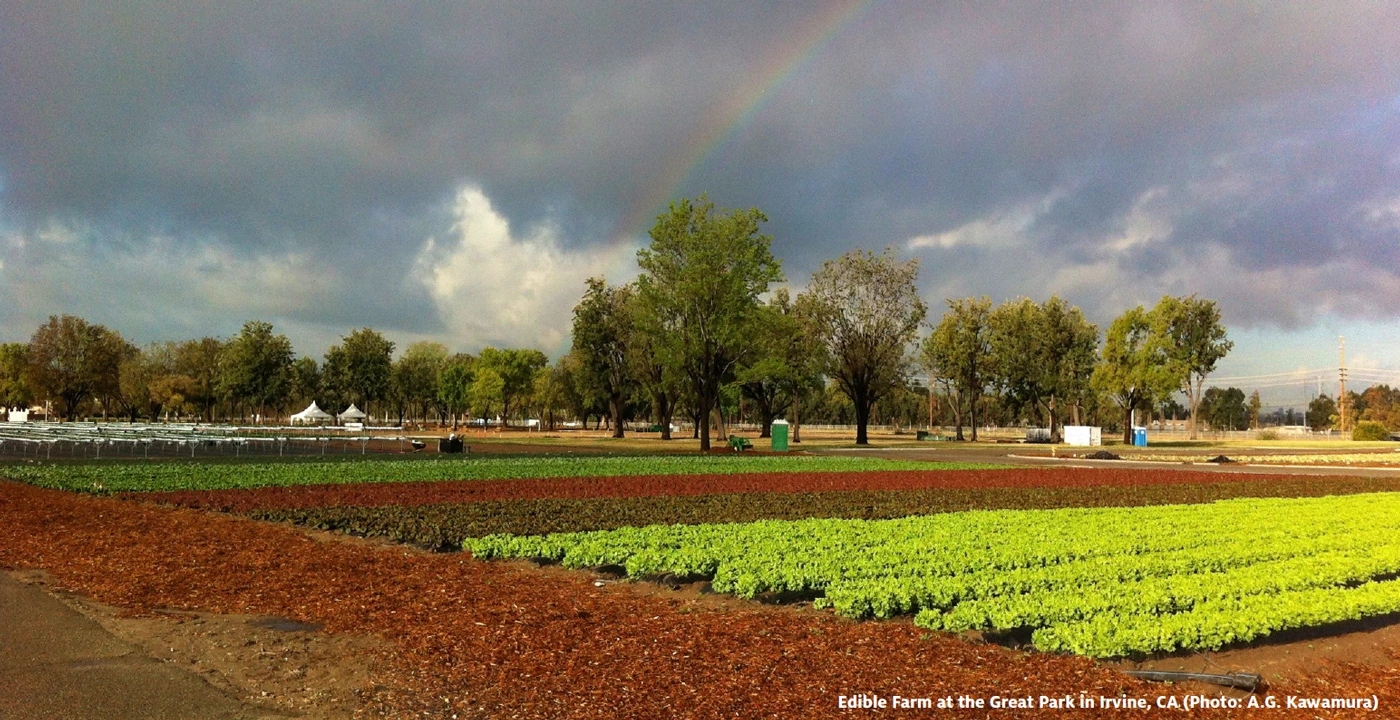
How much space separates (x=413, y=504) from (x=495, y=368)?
3625 inches

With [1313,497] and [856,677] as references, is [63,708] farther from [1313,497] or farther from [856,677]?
[1313,497]

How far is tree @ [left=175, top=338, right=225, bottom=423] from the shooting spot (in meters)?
109

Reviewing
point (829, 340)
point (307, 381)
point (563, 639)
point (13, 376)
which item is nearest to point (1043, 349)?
point (829, 340)

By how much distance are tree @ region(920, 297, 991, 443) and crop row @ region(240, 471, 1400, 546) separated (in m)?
55.0

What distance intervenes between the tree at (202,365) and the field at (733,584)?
100 meters

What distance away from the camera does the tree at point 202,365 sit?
4291 inches

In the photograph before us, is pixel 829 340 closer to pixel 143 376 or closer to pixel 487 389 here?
pixel 487 389

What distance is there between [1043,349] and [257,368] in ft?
282

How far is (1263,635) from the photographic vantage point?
800cm

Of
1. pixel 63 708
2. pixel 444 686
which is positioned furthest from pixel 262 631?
pixel 444 686

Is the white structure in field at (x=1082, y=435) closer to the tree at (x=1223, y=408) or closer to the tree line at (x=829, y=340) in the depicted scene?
the tree line at (x=829, y=340)

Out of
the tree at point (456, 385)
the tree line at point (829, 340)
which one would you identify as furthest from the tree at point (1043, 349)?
the tree at point (456, 385)

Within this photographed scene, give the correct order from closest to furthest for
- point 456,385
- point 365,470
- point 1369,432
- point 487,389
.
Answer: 1. point 365,470
2. point 1369,432
3. point 487,389
4. point 456,385

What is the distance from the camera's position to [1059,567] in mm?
10406
